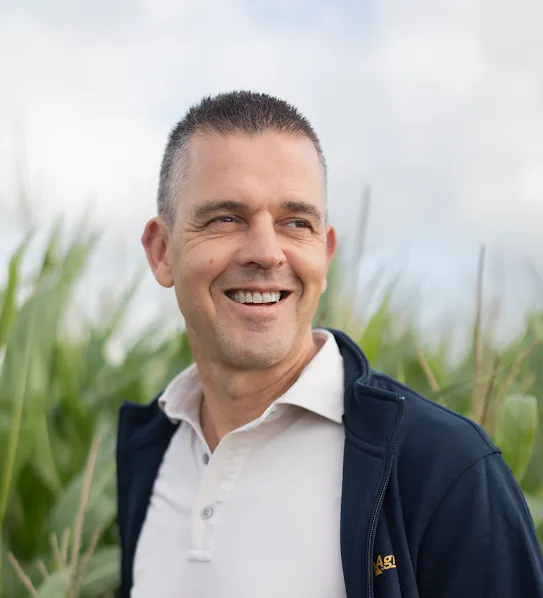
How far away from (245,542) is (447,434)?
30 cm

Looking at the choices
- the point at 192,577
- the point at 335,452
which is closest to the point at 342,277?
the point at 335,452

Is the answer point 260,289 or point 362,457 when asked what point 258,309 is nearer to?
point 260,289

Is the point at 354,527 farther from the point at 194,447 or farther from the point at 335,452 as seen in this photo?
the point at 194,447

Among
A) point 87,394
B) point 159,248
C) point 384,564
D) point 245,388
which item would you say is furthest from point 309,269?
point 87,394

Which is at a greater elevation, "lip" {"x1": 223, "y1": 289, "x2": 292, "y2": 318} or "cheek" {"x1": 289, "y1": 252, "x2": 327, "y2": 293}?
"cheek" {"x1": 289, "y1": 252, "x2": 327, "y2": 293}

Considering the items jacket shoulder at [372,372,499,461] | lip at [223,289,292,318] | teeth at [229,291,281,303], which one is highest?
teeth at [229,291,281,303]

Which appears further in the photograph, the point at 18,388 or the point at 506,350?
the point at 506,350

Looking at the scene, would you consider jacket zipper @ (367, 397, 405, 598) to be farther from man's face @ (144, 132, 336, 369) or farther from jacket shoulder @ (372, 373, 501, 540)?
man's face @ (144, 132, 336, 369)

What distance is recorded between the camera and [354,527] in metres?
0.96

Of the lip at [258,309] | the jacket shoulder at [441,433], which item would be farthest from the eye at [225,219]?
the jacket shoulder at [441,433]

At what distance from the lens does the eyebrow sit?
3.62 ft

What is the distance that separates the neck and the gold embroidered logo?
1.03ft

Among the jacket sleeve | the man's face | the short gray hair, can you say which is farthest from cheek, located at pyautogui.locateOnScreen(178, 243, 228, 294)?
the jacket sleeve

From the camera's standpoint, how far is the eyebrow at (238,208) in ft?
3.62
